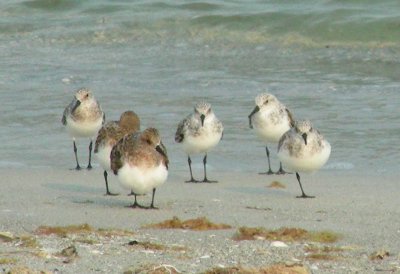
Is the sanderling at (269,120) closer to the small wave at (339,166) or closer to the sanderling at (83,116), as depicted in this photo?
the small wave at (339,166)

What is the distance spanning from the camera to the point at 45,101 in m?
16.4

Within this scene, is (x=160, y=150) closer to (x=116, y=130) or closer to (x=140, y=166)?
(x=140, y=166)

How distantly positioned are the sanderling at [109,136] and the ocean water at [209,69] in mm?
1456

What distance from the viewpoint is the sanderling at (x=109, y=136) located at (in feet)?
35.8

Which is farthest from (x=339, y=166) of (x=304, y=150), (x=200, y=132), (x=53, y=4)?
A: (x=53, y=4)

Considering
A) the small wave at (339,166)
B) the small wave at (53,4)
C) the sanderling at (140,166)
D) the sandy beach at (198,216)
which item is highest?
the small wave at (53,4)

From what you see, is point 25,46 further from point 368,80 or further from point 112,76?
point 368,80

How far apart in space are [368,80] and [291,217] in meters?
Result: 8.45

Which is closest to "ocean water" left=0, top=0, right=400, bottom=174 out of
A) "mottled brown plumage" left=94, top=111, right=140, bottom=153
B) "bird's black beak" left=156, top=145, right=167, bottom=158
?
"mottled brown plumage" left=94, top=111, right=140, bottom=153

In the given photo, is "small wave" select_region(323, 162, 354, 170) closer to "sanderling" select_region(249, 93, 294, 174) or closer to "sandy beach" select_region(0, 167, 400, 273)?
"sandy beach" select_region(0, 167, 400, 273)

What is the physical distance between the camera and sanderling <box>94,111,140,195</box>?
10922 mm

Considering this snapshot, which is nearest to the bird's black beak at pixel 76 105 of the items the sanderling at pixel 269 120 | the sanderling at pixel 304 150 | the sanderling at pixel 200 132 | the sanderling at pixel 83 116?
the sanderling at pixel 83 116

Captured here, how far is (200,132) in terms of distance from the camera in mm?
12164

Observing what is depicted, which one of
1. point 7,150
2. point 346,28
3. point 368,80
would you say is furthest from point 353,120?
point 346,28
